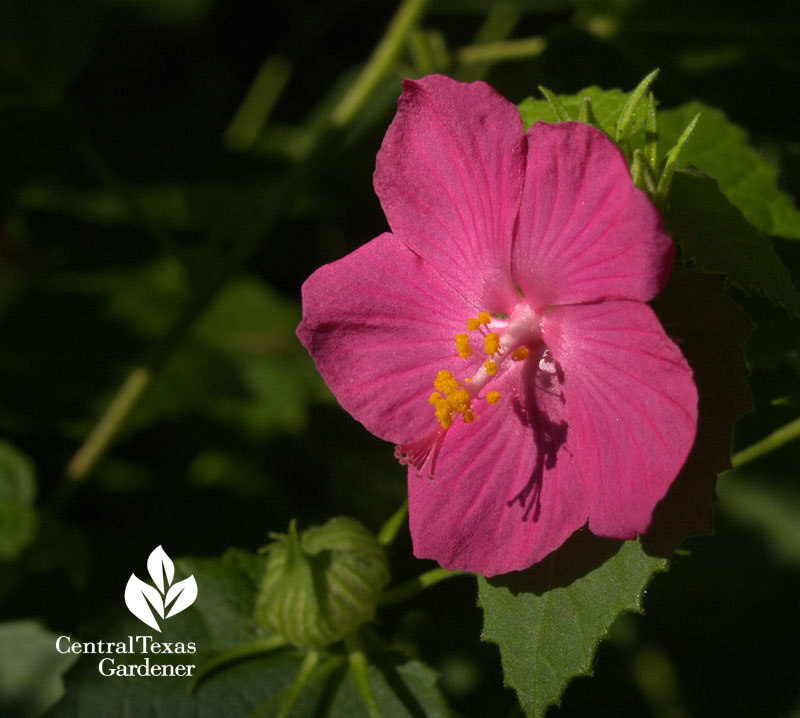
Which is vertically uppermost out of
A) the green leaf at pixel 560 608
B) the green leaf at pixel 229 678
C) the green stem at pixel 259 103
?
the green stem at pixel 259 103

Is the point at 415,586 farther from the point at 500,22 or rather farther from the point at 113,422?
the point at 500,22

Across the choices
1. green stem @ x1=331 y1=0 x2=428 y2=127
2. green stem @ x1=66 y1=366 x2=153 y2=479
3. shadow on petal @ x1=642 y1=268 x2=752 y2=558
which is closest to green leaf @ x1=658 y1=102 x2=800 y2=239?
shadow on petal @ x1=642 y1=268 x2=752 y2=558

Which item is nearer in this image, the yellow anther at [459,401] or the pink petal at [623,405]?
the pink petal at [623,405]

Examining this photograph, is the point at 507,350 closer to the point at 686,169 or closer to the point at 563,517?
the point at 563,517

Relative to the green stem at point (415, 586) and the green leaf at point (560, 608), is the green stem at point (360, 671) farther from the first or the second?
the green leaf at point (560, 608)

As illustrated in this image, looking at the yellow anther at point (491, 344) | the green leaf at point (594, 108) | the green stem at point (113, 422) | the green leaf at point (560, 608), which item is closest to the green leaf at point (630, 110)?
the green leaf at point (594, 108)

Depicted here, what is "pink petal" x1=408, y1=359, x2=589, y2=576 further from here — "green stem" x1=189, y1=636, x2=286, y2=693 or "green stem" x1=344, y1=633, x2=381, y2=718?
"green stem" x1=189, y1=636, x2=286, y2=693
